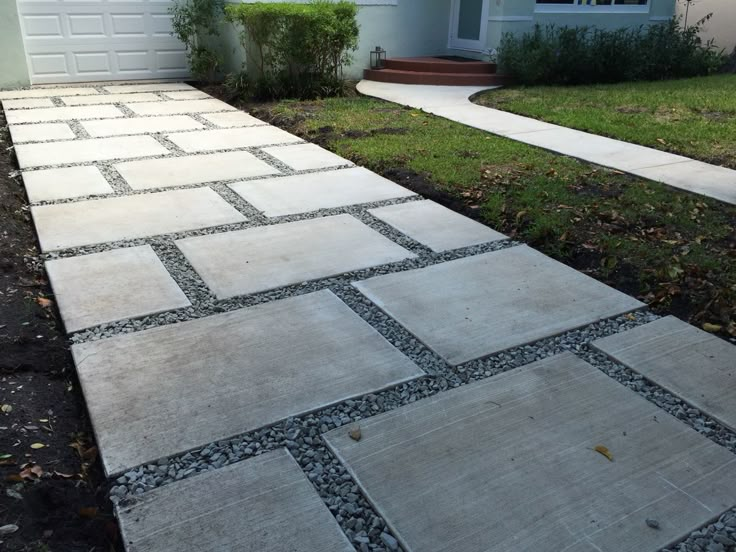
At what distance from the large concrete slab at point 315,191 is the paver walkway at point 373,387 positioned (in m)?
0.10

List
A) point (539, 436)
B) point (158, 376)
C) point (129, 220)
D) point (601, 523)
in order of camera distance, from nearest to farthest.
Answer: point (601, 523) < point (539, 436) < point (158, 376) < point (129, 220)

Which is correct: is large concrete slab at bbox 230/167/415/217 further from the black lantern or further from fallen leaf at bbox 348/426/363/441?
the black lantern

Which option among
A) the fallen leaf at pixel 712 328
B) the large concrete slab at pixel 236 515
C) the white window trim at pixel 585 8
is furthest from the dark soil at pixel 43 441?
the white window trim at pixel 585 8

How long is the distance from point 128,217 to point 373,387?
92.8 inches

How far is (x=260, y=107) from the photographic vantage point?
7.59 meters

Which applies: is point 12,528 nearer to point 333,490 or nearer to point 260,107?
point 333,490

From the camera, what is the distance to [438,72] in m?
9.50

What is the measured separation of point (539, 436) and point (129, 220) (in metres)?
2.85

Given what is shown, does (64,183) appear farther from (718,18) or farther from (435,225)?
(718,18)

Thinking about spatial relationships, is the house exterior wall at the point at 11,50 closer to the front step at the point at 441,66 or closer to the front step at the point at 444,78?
the front step at the point at 444,78

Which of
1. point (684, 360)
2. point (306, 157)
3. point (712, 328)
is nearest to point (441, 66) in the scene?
point (306, 157)

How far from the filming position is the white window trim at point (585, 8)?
952 cm

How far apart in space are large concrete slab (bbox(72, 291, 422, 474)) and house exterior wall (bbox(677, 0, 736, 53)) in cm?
1167

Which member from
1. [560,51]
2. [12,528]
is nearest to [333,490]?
[12,528]
